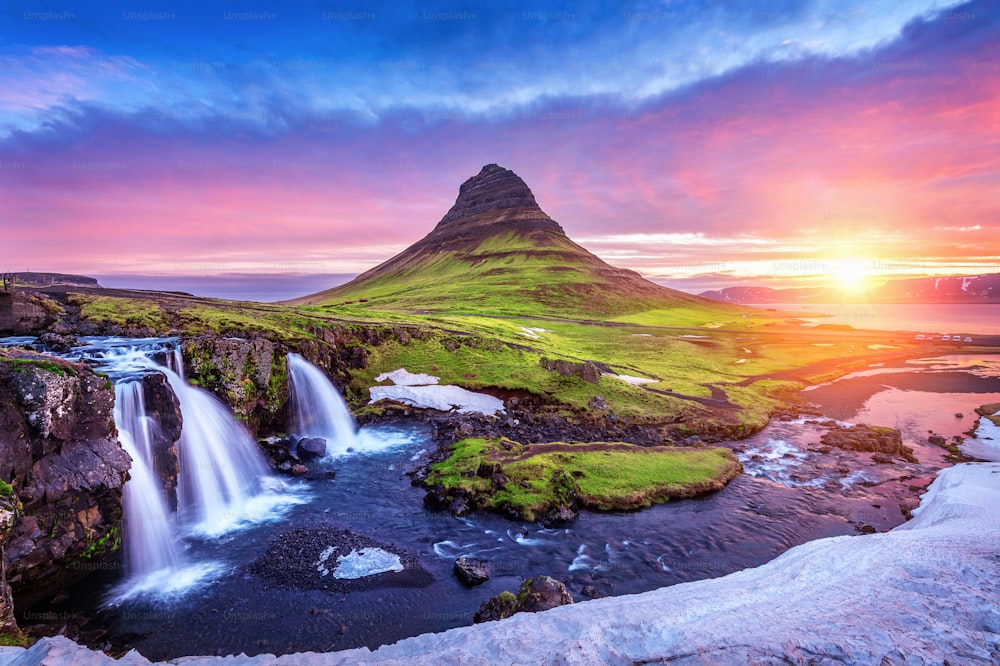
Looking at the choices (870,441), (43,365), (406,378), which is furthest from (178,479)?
(870,441)

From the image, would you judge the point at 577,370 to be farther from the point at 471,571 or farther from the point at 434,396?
the point at 471,571

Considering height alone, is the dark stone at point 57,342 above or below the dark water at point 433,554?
above

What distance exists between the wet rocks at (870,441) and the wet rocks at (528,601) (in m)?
34.9

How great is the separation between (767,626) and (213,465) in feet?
96.4

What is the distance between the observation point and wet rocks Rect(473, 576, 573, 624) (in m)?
16.8

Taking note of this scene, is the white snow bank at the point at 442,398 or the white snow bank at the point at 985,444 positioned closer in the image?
the white snow bank at the point at 985,444

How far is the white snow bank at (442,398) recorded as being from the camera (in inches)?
1817

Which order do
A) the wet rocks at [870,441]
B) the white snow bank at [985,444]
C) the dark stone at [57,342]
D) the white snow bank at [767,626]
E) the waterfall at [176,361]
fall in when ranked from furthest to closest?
the wet rocks at [870,441]
the white snow bank at [985,444]
the waterfall at [176,361]
the dark stone at [57,342]
the white snow bank at [767,626]

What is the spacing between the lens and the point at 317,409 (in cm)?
4106

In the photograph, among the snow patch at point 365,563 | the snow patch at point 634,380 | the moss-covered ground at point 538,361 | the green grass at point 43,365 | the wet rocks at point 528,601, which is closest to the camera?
the wet rocks at point 528,601

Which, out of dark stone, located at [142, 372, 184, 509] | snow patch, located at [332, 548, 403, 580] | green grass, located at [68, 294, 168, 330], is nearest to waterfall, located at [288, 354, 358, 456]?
dark stone, located at [142, 372, 184, 509]

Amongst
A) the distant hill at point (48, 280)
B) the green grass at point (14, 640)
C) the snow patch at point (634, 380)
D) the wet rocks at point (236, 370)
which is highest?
the distant hill at point (48, 280)

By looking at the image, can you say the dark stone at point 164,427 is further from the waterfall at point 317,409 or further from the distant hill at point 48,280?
the distant hill at point 48,280

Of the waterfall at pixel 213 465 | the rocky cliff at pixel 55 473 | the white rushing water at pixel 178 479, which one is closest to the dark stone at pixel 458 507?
the white rushing water at pixel 178 479
